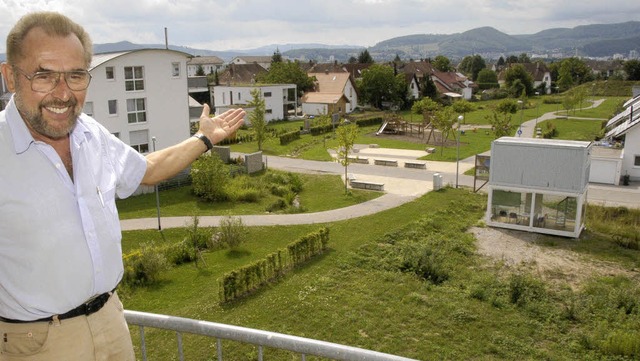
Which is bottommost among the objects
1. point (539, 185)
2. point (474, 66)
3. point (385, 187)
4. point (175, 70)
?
point (385, 187)


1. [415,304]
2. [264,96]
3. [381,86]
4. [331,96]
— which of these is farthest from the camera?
[381,86]

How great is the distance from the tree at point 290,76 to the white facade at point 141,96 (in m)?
37.4

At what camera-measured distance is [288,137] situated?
48188 mm

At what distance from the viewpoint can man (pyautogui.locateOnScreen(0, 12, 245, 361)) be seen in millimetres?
2695

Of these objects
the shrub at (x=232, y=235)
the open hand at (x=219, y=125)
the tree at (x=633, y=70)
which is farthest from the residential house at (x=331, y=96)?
the open hand at (x=219, y=125)

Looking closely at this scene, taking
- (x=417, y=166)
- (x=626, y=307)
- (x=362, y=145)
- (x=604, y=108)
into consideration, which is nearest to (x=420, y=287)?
(x=626, y=307)

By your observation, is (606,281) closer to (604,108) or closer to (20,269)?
(20,269)

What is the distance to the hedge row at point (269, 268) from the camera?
15164mm

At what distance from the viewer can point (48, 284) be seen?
9.05 feet

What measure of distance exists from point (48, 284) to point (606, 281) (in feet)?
60.2

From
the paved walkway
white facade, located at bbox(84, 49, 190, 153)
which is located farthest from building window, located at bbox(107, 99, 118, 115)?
the paved walkway

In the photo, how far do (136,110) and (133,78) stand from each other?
75.1 inches

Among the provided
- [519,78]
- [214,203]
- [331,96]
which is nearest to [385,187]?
[214,203]

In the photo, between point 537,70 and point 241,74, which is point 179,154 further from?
point 537,70
